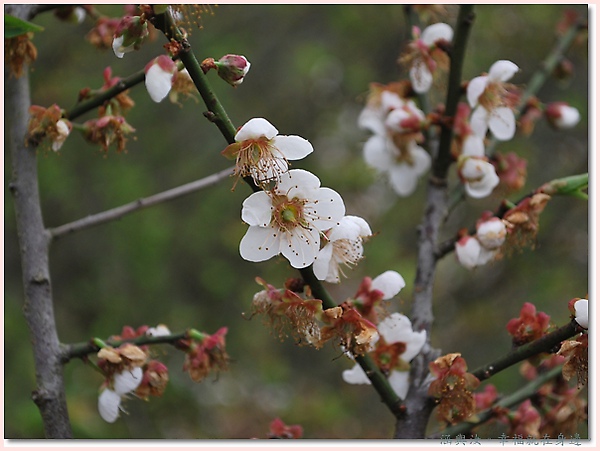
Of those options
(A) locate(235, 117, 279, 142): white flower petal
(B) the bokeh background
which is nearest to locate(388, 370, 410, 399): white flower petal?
(A) locate(235, 117, 279, 142): white flower petal

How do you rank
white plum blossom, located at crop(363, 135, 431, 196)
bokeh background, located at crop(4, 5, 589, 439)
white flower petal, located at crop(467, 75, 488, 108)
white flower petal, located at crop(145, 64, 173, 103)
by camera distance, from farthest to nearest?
bokeh background, located at crop(4, 5, 589, 439) → white plum blossom, located at crop(363, 135, 431, 196) → white flower petal, located at crop(467, 75, 488, 108) → white flower petal, located at crop(145, 64, 173, 103)

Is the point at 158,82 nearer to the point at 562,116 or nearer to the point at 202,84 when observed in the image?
the point at 202,84

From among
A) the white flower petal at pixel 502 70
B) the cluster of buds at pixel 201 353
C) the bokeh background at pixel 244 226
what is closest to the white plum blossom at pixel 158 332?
the cluster of buds at pixel 201 353

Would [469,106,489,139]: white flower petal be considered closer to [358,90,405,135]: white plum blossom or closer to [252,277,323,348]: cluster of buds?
[358,90,405,135]: white plum blossom

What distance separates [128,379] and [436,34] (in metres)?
0.85

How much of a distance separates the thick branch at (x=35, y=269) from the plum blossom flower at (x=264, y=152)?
41 centimetres

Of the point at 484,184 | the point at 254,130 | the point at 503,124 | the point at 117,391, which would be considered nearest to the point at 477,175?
the point at 484,184

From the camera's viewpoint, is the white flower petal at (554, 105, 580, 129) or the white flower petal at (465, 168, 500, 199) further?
the white flower petal at (554, 105, 580, 129)

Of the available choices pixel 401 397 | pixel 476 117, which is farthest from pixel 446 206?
pixel 401 397

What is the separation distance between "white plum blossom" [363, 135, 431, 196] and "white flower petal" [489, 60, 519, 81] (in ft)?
0.79

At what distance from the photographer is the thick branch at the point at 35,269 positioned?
102cm

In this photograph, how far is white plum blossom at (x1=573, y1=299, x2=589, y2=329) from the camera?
2.71ft

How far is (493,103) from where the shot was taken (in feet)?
4.35

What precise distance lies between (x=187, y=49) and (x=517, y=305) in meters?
3.01
